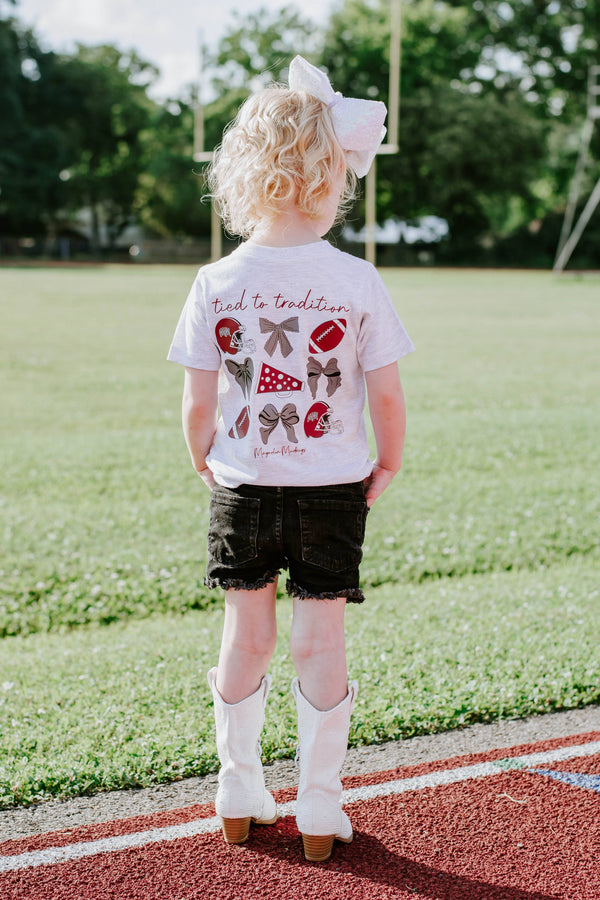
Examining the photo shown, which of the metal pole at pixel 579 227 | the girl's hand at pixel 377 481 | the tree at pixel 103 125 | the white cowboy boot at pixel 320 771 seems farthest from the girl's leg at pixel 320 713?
the tree at pixel 103 125

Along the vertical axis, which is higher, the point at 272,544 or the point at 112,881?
the point at 272,544

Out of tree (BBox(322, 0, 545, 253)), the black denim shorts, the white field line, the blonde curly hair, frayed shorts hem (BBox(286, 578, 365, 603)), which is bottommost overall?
the white field line

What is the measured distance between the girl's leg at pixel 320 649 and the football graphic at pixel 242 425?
46 centimetres

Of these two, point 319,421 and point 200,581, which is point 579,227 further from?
point 319,421

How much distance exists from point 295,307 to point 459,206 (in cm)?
5326

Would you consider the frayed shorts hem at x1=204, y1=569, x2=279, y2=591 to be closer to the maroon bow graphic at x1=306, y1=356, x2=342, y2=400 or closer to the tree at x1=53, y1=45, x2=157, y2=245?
the maroon bow graphic at x1=306, y1=356, x2=342, y2=400

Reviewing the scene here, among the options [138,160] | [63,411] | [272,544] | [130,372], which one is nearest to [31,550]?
[272,544]

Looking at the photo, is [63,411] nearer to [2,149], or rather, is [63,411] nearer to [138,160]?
[2,149]

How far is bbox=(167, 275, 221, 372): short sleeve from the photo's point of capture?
7.63ft

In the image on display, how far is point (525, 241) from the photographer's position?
5203 cm

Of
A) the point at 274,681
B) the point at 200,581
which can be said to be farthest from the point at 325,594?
the point at 200,581

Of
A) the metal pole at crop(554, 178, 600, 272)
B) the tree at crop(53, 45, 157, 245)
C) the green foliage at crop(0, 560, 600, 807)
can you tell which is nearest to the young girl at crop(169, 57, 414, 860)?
the green foliage at crop(0, 560, 600, 807)

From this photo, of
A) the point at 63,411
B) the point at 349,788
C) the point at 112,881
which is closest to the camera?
the point at 112,881

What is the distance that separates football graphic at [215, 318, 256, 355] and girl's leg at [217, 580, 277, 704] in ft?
2.08
